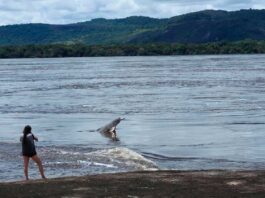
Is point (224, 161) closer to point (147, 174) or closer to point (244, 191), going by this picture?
point (147, 174)

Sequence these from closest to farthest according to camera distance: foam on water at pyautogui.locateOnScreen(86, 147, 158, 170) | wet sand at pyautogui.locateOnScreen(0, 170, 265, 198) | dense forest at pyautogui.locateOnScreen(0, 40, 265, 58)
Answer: wet sand at pyautogui.locateOnScreen(0, 170, 265, 198)
foam on water at pyautogui.locateOnScreen(86, 147, 158, 170)
dense forest at pyautogui.locateOnScreen(0, 40, 265, 58)

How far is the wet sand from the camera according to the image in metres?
16.0

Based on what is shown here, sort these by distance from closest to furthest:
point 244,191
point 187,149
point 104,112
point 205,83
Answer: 1. point 244,191
2. point 187,149
3. point 104,112
4. point 205,83

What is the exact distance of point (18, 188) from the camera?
17.0 meters

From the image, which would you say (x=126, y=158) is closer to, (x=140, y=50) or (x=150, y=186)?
(x=150, y=186)

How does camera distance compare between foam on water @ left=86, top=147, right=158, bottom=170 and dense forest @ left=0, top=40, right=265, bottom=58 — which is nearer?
foam on water @ left=86, top=147, right=158, bottom=170

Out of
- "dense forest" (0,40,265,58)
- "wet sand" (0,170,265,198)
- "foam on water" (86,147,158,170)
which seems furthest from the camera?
"dense forest" (0,40,265,58)

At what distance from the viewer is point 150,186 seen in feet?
55.0

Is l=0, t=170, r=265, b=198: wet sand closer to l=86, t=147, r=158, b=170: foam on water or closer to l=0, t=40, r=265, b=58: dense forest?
l=86, t=147, r=158, b=170: foam on water

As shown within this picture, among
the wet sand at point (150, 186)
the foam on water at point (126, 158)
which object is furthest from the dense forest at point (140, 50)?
the wet sand at point (150, 186)

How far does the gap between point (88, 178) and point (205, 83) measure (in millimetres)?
52766

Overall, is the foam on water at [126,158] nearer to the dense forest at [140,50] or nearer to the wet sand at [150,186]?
the wet sand at [150,186]

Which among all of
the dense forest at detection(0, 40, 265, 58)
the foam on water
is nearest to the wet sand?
the foam on water

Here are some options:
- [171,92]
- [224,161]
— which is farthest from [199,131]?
[171,92]
